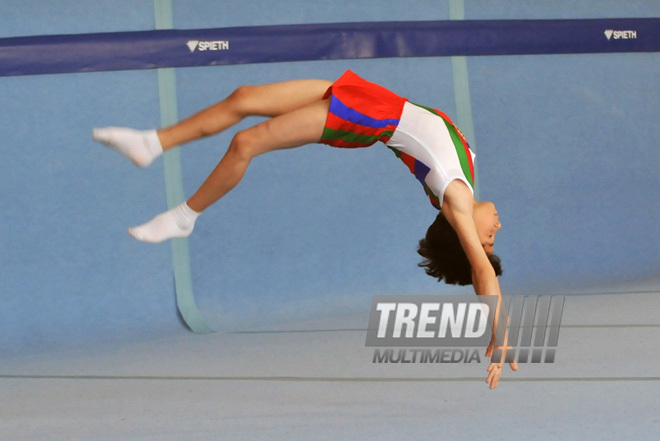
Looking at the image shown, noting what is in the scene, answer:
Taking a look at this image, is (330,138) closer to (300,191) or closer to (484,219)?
(484,219)

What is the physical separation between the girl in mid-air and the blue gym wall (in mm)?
2037

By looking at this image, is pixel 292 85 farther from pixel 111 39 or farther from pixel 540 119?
pixel 540 119

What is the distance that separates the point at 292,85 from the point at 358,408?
4.40 ft

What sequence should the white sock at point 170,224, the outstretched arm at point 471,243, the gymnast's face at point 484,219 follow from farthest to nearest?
the gymnast's face at point 484,219 → the white sock at point 170,224 → the outstretched arm at point 471,243

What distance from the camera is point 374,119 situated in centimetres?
310

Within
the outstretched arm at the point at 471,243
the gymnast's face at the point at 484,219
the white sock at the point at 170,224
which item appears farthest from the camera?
the gymnast's face at the point at 484,219

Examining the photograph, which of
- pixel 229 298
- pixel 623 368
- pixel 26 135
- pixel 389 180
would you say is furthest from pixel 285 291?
pixel 623 368

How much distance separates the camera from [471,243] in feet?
9.77

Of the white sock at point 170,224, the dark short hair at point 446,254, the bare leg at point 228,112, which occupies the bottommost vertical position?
the white sock at point 170,224

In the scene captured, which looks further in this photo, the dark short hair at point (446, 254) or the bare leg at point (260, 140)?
the dark short hair at point (446, 254)

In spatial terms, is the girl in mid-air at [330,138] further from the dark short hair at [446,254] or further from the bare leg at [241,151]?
the dark short hair at [446,254]

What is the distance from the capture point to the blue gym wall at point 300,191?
4.91 m

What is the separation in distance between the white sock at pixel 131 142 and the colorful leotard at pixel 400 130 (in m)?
0.60

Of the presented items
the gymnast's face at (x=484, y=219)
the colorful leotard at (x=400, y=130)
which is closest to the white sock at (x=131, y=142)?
the colorful leotard at (x=400, y=130)
